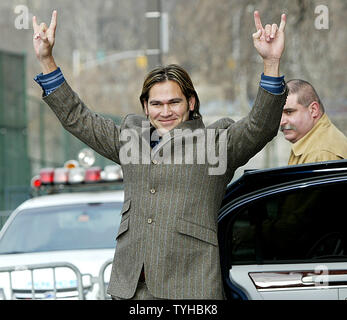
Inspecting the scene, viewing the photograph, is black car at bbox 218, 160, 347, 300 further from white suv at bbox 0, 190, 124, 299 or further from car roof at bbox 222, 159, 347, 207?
white suv at bbox 0, 190, 124, 299

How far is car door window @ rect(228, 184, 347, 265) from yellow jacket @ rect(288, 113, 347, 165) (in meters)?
0.16

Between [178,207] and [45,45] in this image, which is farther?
[45,45]

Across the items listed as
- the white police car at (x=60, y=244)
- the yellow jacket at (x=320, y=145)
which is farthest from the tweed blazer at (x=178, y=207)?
the white police car at (x=60, y=244)

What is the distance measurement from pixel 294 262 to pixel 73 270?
5.21 ft

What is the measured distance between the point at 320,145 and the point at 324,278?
0.62 metres

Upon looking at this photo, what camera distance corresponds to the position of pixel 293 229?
166 inches

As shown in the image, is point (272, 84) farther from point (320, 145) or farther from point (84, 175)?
point (84, 175)

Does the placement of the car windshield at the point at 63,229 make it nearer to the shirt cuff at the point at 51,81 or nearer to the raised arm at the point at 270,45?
the shirt cuff at the point at 51,81

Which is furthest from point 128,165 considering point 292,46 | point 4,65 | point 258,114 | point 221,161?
point 292,46

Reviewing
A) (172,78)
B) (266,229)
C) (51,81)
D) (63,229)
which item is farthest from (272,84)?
(63,229)

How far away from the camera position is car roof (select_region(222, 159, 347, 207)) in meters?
Result: 3.21

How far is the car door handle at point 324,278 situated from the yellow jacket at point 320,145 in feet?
1.73

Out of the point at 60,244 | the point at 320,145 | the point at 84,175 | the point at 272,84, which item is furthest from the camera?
the point at 84,175

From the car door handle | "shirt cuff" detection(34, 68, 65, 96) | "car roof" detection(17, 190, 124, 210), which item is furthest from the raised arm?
"car roof" detection(17, 190, 124, 210)
